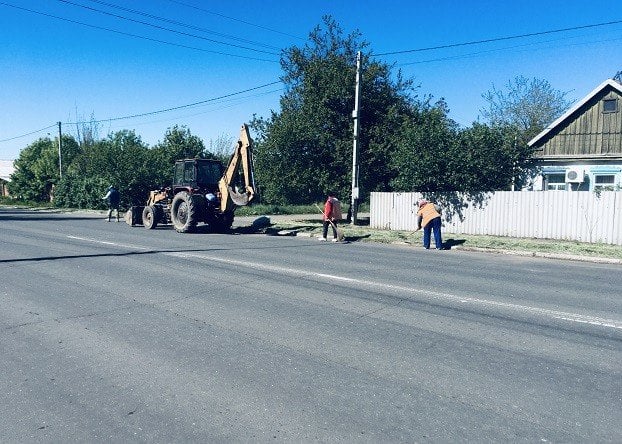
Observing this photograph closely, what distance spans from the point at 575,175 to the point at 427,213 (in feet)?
33.0

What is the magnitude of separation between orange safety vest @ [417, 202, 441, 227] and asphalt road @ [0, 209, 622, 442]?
4523 mm

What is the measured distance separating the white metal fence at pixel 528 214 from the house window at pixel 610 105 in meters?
8.86

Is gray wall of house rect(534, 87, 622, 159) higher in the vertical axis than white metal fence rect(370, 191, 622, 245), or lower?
higher

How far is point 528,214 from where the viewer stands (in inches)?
647

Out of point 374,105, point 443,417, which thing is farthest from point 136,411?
point 374,105

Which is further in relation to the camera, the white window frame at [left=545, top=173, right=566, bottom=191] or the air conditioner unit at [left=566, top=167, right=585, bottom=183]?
the white window frame at [left=545, top=173, right=566, bottom=191]

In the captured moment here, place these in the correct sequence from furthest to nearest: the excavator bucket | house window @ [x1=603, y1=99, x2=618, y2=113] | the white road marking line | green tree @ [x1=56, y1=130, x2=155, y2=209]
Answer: green tree @ [x1=56, y1=130, x2=155, y2=209] → house window @ [x1=603, y1=99, x2=618, y2=113] → the excavator bucket → the white road marking line

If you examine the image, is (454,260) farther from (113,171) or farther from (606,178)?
(113,171)

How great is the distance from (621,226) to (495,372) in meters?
12.3

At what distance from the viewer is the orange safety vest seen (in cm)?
1427

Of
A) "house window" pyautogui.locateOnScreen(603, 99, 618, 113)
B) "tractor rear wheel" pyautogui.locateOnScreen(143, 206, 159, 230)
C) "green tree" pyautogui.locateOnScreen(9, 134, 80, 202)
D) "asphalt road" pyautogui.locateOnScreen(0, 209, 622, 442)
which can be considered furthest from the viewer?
"green tree" pyautogui.locateOnScreen(9, 134, 80, 202)

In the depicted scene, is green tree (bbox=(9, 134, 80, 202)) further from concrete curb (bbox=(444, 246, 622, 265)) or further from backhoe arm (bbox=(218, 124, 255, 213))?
concrete curb (bbox=(444, 246, 622, 265))

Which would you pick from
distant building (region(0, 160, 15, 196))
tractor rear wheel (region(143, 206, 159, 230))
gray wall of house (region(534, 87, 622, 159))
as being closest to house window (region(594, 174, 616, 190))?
gray wall of house (region(534, 87, 622, 159))

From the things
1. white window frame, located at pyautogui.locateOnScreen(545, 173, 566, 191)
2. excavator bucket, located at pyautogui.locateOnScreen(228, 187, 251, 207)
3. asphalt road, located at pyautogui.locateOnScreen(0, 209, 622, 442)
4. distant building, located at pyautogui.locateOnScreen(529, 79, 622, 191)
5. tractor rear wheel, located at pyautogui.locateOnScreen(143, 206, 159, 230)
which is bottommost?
asphalt road, located at pyautogui.locateOnScreen(0, 209, 622, 442)
